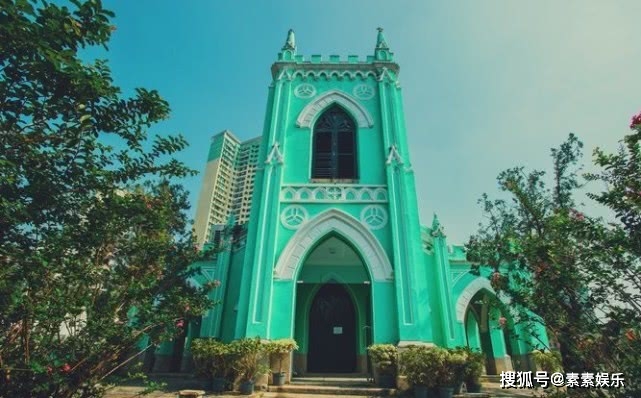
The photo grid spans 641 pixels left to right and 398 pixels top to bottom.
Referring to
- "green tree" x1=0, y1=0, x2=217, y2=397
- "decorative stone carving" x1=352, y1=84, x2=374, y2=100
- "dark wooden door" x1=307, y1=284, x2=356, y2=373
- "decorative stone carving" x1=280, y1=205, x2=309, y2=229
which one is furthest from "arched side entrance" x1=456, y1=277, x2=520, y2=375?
"green tree" x1=0, y1=0, x2=217, y2=397

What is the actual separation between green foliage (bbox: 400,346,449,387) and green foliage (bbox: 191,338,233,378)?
13.2 feet

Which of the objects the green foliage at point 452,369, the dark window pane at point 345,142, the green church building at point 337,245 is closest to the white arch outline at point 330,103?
the green church building at point 337,245

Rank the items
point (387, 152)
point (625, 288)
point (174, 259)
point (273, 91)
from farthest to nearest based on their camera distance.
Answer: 1. point (273, 91)
2. point (387, 152)
3. point (174, 259)
4. point (625, 288)

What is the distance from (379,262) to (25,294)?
27.2 feet

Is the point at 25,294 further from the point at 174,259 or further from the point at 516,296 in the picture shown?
the point at 516,296

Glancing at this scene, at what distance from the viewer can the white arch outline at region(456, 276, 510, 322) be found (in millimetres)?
13867

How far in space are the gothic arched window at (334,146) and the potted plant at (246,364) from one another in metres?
5.71

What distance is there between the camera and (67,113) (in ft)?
11.6

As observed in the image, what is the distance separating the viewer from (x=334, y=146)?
12.5 m

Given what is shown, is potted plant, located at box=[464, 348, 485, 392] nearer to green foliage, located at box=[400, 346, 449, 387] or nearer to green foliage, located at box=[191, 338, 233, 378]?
green foliage, located at box=[400, 346, 449, 387]

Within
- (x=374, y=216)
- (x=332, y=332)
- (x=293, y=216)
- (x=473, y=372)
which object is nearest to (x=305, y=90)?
(x=293, y=216)

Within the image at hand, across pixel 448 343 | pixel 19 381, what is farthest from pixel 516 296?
pixel 448 343

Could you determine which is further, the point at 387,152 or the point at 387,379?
the point at 387,152

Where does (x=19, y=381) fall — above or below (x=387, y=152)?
below
